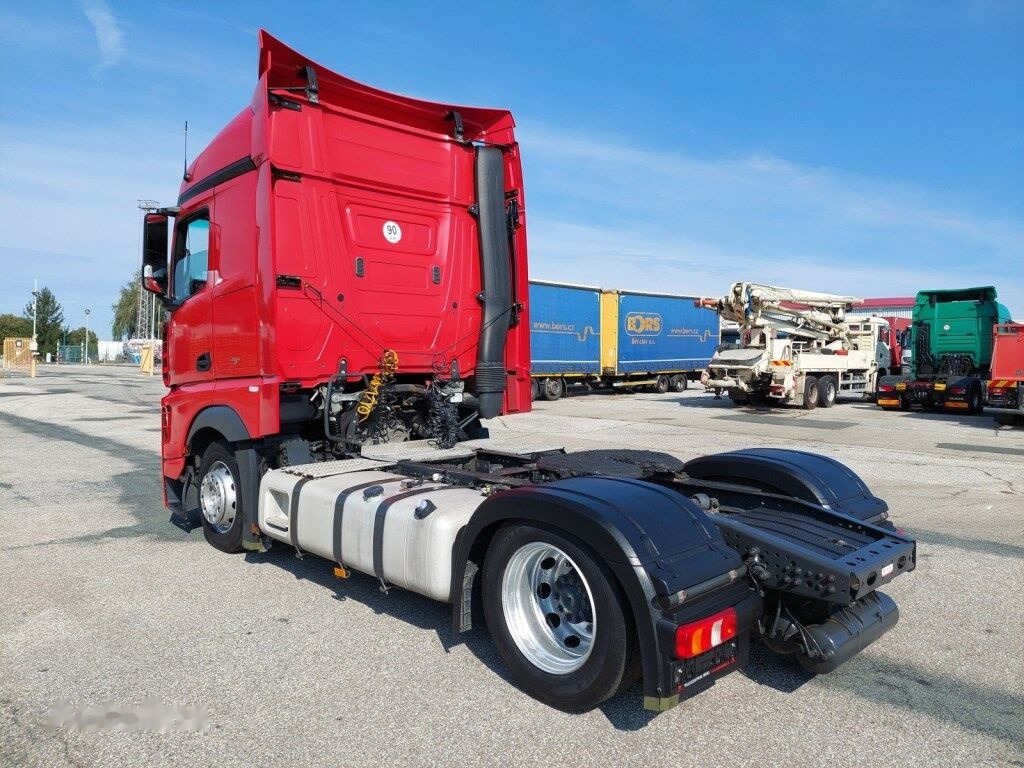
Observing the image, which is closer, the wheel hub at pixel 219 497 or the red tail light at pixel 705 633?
the red tail light at pixel 705 633

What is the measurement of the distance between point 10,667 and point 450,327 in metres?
3.58

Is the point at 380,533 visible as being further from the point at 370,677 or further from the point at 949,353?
the point at 949,353

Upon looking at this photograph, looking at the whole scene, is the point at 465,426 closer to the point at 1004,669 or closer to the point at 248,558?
the point at 248,558

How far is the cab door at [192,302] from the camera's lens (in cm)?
564

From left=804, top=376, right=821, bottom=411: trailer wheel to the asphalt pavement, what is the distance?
14630 millimetres

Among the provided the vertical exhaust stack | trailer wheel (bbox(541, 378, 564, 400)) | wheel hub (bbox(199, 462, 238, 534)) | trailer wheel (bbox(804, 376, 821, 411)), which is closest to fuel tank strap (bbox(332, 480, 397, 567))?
wheel hub (bbox(199, 462, 238, 534))

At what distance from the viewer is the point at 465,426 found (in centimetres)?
615

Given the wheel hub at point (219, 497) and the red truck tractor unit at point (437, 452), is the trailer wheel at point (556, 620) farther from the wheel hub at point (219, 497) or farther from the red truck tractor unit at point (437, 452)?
the wheel hub at point (219, 497)

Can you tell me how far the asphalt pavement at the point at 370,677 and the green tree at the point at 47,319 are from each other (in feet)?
336

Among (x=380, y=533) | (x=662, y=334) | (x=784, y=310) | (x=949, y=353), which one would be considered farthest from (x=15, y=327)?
(x=380, y=533)

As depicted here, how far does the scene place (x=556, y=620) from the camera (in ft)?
10.8

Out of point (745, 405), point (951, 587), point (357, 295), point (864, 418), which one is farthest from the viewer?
point (745, 405)

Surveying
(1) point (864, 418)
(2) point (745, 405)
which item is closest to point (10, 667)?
(1) point (864, 418)

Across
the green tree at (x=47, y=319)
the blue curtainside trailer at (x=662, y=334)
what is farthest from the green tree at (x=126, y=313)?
the blue curtainside trailer at (x=662, y=334)
